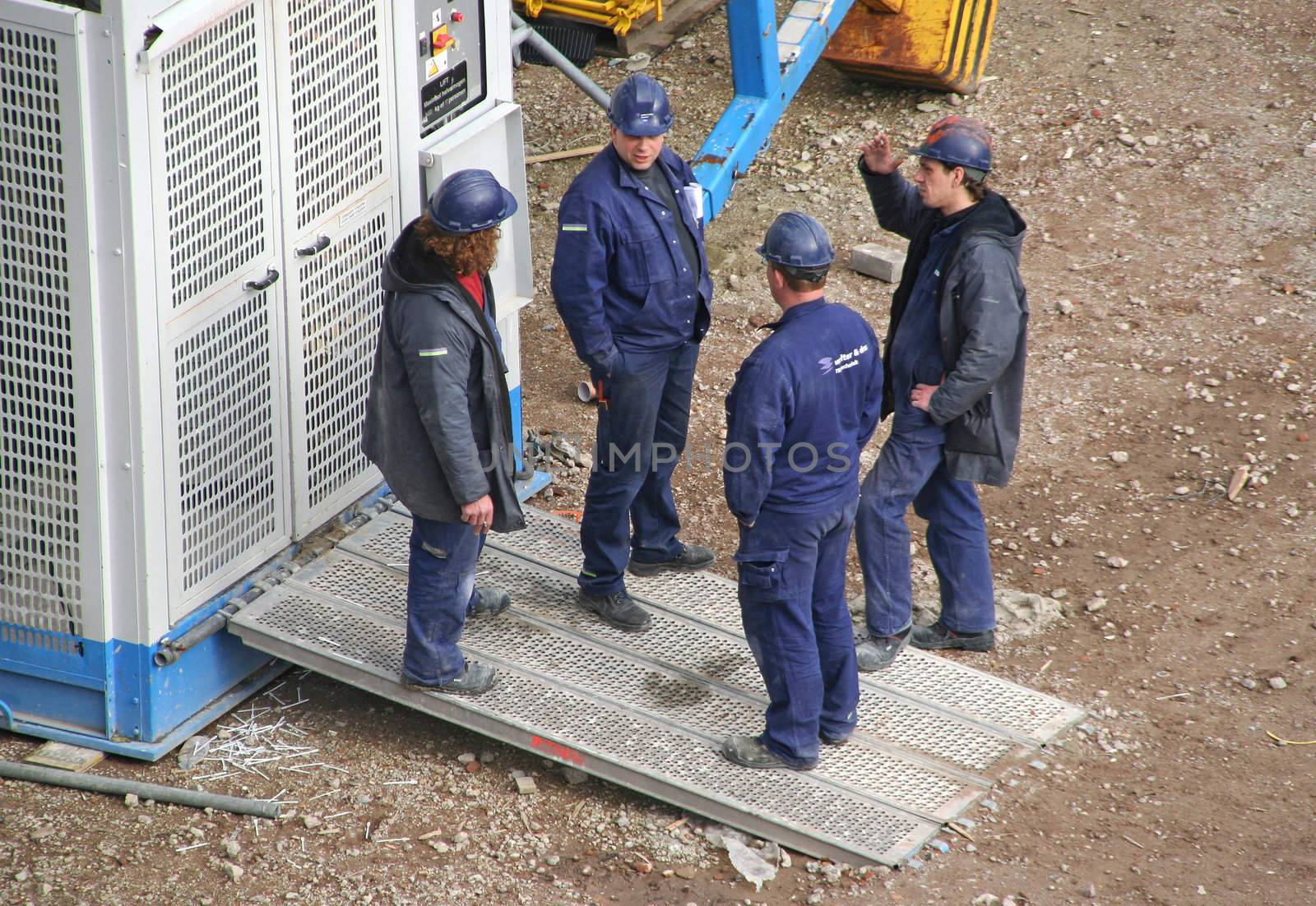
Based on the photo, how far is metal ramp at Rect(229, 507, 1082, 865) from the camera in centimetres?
490

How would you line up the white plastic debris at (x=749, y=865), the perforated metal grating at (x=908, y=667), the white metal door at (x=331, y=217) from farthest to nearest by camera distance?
the perforated metal grating at (x=908, y=667) → the white metal door at (x=331, y=217) → the white plastic debris at (x=749, y=865)

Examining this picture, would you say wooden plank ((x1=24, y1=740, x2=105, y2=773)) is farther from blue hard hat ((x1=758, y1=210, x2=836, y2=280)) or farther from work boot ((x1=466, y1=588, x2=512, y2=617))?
blue hard hat ((x1=758, y1=210, x2=836, y2=280))

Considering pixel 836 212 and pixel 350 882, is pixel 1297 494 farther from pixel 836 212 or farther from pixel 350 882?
pixel 350 882

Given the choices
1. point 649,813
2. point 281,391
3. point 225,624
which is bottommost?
point 649,813

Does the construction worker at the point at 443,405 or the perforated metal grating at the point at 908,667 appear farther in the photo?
the perforated metal grating at the point at 908,667

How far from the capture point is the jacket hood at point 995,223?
207 inches

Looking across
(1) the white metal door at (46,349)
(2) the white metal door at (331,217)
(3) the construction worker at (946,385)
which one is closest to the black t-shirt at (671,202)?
(3) the construction worker at (946,385)

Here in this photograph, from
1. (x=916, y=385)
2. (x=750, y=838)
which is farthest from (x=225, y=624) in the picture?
(x=916, y=385)

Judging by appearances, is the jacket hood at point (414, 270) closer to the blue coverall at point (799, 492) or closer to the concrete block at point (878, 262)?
the blue coverall at point (799, 492)

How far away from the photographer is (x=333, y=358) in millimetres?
5582

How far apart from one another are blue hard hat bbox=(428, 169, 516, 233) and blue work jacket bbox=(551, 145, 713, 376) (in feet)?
2.05

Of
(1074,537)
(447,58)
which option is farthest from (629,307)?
(1074,537)

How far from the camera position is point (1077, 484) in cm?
684

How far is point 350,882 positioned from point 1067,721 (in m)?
2.45
